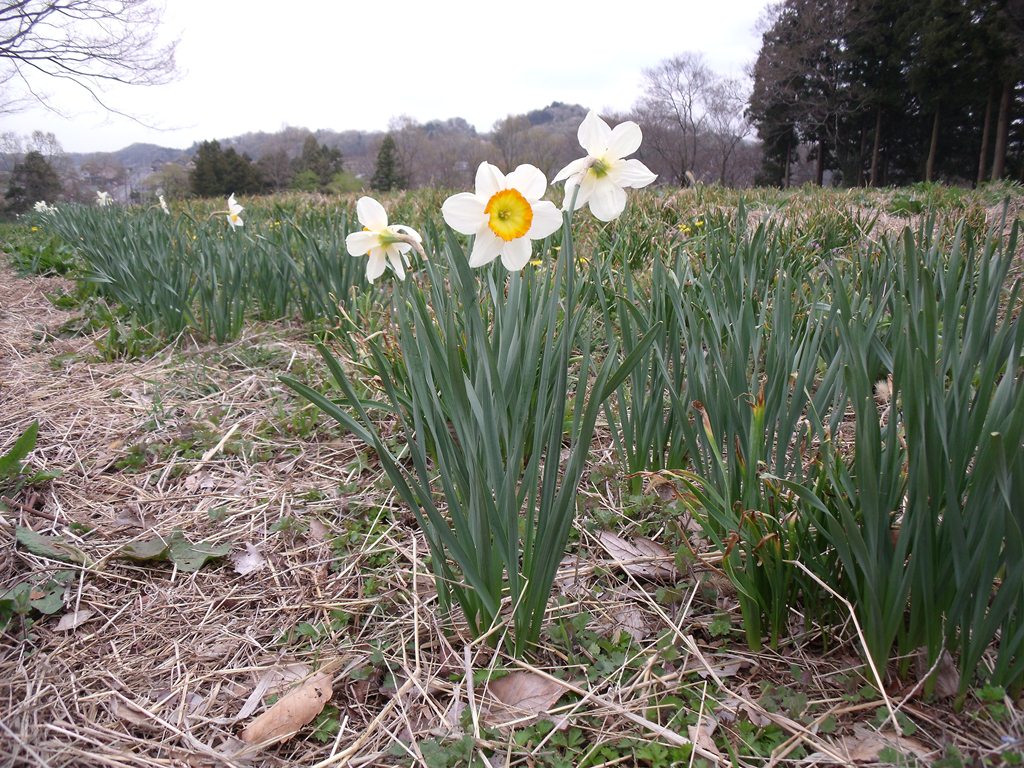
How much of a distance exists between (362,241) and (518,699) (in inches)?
39.9

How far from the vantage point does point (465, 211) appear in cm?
111

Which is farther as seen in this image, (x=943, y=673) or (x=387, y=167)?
(x=387, y=167)

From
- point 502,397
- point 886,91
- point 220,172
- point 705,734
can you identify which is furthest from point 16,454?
point 220,172

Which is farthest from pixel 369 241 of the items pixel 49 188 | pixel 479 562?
pixel 49 188

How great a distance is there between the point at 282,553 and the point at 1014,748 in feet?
4.74

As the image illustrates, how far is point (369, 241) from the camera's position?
1423 millimetres

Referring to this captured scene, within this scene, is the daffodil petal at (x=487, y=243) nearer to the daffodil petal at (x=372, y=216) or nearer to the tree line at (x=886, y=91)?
the daffodil petal at (x=372, y=216)

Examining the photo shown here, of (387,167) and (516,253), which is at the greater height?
(387,167)

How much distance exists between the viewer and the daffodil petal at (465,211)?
111cm

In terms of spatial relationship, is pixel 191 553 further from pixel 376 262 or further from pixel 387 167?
pixel 387 167

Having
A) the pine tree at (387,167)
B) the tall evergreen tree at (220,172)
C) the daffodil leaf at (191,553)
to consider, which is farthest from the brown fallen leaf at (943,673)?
the pine tree at (387,167)

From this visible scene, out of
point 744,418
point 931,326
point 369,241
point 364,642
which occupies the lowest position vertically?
point 364,642

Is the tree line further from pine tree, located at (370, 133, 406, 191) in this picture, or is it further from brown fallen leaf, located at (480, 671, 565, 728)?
brown fallen leaf, located at (480, 671, 565, 728)

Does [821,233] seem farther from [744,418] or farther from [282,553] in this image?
[282,553]
